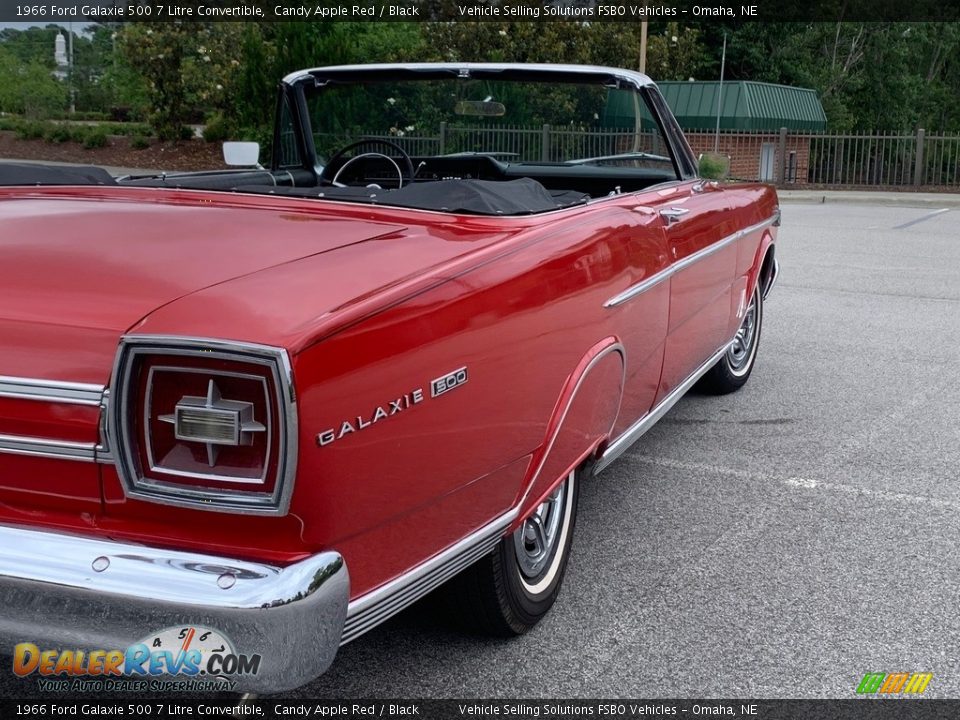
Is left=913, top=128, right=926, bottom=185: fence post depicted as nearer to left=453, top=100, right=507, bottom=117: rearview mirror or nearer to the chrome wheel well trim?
left=453, top=100, right=507, bottom=117: rearview mirror

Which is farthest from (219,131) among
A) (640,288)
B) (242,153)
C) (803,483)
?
(640,288)

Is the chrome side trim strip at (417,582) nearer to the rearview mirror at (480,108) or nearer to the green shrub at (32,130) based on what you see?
the rearview mirror at (480,108)

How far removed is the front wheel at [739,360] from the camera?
5.04 m

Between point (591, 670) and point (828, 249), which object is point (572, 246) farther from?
point (828, 249)

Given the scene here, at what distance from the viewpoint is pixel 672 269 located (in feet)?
11.1

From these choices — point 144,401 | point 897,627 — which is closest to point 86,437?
point 144,401

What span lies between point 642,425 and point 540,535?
730 mm

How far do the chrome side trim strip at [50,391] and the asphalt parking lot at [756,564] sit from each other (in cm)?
57

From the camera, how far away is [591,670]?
2549 millimetres

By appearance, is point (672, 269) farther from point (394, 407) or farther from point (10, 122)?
point (10, 122)

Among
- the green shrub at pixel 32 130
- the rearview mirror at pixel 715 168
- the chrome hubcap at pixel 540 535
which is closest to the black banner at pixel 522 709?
the chrome hubcap at pixel 540 535

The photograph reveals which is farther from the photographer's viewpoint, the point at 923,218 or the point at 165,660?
the point at 923,218

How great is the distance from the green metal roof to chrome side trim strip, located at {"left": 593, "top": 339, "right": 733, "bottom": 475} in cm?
2482

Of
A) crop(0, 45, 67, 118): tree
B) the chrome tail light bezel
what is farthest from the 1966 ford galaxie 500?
crop(0, 45, 67, 118): tree
